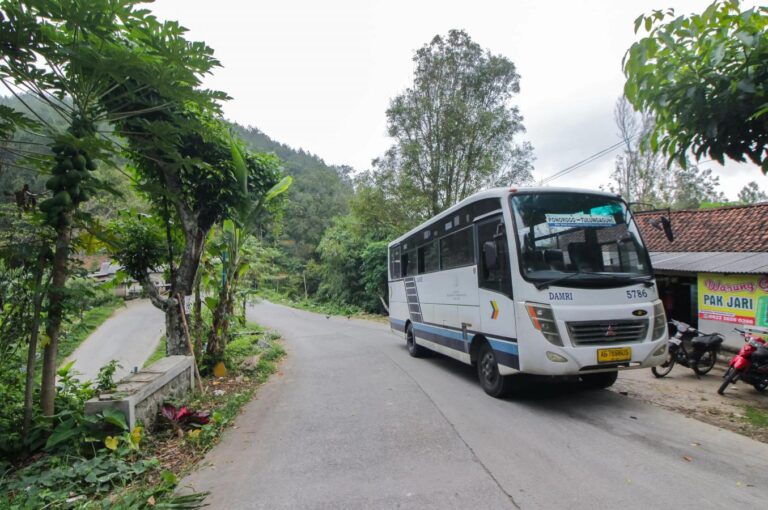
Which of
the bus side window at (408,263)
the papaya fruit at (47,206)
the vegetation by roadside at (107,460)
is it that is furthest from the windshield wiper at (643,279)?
the papaya fruit at (47,206)

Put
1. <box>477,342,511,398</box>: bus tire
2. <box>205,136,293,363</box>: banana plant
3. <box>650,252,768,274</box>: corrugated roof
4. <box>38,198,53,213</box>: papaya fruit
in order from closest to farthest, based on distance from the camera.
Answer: <box>38,198,53,213</box>: papaya fruit, <box>477,342,511,398</box>: bus tire, <box>205,136,293,363</box>: banana plant, <box>650,252,768,274</box>: corrugated roof

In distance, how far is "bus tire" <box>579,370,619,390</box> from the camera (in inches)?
246

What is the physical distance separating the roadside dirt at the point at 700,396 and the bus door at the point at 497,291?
7.50 feet

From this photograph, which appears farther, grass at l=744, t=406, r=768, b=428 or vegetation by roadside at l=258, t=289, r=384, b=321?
vegetation by roadside at l=258, t=289, r=384, b=321

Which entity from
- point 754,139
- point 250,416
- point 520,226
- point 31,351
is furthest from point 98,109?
point 754,139

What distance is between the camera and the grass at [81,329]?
461 centimetres

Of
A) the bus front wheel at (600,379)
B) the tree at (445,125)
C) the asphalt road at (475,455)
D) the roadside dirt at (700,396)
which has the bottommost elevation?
the roadside dirt at (700,396)

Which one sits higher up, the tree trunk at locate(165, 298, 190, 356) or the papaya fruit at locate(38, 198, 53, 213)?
the papaya fruit at locate(38, 198, 53, 213)

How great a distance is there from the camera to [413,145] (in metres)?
18.3

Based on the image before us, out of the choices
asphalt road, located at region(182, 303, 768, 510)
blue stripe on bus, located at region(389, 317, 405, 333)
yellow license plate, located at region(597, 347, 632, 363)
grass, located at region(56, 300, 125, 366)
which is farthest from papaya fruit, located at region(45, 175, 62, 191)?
blue stripe on bus, located at region(389, 317, 405, 333)

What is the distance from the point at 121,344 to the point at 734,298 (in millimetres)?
22572

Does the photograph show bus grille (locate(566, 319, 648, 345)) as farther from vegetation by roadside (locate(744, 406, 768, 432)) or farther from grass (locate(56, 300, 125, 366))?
grass (locate(56, 300, 125, 366))

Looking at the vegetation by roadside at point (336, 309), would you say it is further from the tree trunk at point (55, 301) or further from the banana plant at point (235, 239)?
the tree trunk at point (55, 301)

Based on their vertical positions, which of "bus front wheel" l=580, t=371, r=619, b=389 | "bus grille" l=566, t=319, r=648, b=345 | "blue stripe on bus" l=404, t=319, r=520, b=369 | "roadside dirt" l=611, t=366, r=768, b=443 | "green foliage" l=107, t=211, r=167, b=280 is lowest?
"roadside dirt" l=611, t=366, r=768, b=443
